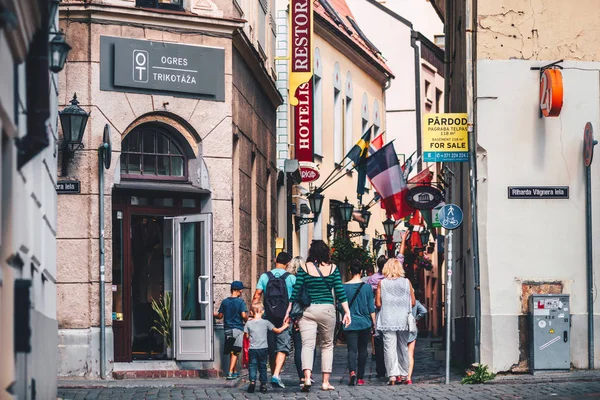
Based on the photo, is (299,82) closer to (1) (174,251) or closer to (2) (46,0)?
(1) (174,251)

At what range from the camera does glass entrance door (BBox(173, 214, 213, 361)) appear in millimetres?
18625

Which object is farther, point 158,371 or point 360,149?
point 360,149

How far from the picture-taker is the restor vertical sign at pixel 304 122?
94.4 ft

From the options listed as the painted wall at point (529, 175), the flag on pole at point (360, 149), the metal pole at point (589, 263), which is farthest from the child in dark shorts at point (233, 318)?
the flag on pole at point (360, 149)

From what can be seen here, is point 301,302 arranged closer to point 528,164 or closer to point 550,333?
point 550,333

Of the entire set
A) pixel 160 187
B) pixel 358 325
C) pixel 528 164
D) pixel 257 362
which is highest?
pixel 528 164

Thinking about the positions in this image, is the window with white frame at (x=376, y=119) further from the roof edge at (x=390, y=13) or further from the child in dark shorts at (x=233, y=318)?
the child in dark shorts at (x=233, y=318)

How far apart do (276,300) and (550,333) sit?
3.62m

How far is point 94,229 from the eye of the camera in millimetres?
17969

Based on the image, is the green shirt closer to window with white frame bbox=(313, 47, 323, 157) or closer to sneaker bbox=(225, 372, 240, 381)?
sneaker bbox=(225, 372, 240, 381)

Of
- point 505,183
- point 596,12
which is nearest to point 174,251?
point 505,183

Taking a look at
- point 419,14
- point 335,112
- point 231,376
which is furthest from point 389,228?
point 419,14

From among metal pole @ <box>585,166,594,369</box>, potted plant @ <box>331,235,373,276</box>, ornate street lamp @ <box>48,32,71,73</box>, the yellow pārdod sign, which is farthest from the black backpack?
potted plant @ <box>331,235,373,276</box>

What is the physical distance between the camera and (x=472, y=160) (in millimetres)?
17188
